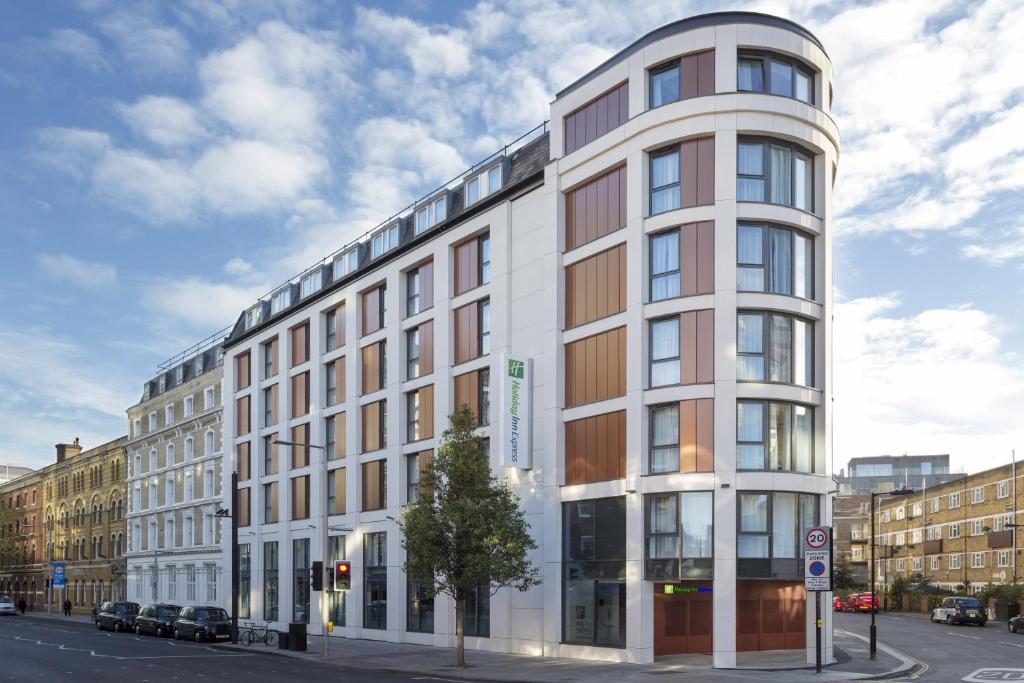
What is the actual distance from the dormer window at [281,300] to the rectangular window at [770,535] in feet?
118

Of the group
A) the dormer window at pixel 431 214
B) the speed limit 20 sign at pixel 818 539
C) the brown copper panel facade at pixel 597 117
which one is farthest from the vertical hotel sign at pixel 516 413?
the speed limit 20 sign at pixel 818 539

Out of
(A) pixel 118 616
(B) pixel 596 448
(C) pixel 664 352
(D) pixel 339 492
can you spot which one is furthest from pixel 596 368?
(A) pixel 118 616

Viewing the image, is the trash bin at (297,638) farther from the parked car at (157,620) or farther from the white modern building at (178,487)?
the white modern building at (178,487)

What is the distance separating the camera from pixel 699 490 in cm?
3241

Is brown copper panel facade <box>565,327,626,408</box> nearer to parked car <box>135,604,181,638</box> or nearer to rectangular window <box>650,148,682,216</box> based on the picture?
rectangular window <box>650,148,682,216</box>

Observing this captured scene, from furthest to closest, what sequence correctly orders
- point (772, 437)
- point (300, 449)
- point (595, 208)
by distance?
1. point (300, 449)
2. point (595, 208)
3. point (772, 437)

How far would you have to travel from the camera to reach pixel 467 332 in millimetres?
43844

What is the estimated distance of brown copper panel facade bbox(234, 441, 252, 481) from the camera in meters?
63.9

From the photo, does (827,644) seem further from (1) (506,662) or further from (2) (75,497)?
(2) (75,497)

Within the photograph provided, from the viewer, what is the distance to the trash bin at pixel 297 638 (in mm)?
41406

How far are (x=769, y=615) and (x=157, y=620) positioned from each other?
33.1m

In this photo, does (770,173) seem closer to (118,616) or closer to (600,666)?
(600,666)

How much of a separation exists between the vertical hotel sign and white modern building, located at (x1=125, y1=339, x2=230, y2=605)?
112 feet

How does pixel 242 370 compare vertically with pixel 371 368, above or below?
A: above
